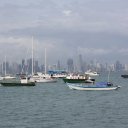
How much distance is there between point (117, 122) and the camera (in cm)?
5534

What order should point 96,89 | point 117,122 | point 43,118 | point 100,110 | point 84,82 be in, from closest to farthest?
point 117,122
point 43,118
point 100,110
point 96,89
point 84,82

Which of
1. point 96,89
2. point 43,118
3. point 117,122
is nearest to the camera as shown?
point 117,122

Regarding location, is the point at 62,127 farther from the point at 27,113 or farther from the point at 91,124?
the point at 27,113

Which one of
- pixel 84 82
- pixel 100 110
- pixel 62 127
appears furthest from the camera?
pixel 84 82

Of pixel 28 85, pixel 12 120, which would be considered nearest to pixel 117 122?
pixel 12 120

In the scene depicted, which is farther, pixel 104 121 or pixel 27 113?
pixel 27 113

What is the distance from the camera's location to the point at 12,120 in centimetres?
5738

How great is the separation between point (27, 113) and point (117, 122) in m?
14.8

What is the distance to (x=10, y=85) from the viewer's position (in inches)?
5561

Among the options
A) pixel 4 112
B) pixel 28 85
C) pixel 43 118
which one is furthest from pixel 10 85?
pixel 43 118

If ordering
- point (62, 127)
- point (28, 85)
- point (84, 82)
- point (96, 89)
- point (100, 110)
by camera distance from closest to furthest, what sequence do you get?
point (62, 127)
point (100, 110)
point (96, 89)
point (28, 85)
point (84, 82)

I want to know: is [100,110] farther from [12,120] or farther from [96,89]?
[96,89]

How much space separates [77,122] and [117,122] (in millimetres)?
4802

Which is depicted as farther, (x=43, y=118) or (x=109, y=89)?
(x=109, y=89)
